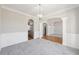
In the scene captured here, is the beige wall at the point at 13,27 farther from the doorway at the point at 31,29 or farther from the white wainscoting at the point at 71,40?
the white wainscoting at the point at 71,40

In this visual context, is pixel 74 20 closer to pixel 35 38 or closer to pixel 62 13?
pixel 62 13

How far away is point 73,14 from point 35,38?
1886mm

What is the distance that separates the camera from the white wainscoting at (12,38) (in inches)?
124

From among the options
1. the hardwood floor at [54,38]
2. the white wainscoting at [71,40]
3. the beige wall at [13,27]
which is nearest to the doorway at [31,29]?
the beige wall at [13,27]

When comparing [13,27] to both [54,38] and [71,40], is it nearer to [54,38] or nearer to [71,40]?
[54,38]

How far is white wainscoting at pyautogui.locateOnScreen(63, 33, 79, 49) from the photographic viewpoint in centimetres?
265

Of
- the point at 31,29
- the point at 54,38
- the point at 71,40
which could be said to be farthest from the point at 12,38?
the point at 71,40

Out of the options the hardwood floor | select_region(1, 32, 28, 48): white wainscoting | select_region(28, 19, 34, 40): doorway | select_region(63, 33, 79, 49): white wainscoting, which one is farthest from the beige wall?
select_region(63, 33, 79, 49): white wainscoting

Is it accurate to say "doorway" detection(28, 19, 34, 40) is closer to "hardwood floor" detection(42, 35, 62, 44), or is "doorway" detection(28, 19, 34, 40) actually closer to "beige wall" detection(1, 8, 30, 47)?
"beige wall" detection(1, 8, 30, 47)

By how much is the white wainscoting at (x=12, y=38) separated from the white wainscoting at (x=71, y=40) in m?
1.97

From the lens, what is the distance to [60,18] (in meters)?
2.77

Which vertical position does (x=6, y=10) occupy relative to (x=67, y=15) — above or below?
above
